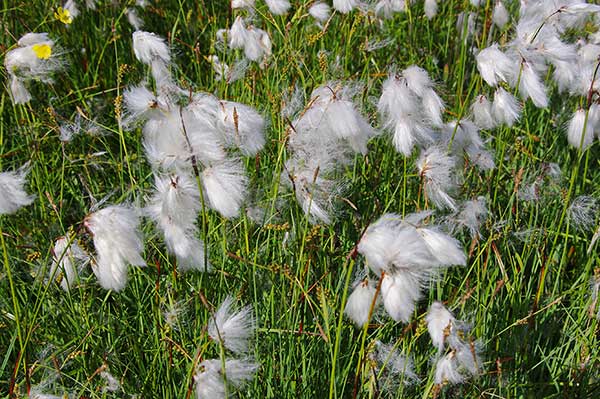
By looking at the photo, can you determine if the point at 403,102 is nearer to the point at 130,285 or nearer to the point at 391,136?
the point at 391,136

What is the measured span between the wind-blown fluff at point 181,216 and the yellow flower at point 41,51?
3.37 ft

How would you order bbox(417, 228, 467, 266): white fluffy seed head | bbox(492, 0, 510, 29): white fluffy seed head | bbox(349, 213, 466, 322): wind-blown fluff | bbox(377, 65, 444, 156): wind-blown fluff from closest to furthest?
bbox(349, 213, 466, 322): wind-blown fluff → bbox(417, 228, 467, 266): white fluffy seed head → bbox(377, 65, 444, 156): wind-blown fluff → bbox(492, 0, 510, 29): white fluffy seed head

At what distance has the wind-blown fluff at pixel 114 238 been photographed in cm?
149

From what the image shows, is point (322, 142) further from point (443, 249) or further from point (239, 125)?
point (443, 249)

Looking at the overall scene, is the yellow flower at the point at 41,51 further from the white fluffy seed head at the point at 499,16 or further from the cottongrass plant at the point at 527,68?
the white fluffy seed head at the point at 499,16

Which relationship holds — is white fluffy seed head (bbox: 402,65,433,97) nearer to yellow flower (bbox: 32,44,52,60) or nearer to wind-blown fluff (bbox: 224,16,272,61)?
wind-blown fluff (bbox: 224,16,272,61)

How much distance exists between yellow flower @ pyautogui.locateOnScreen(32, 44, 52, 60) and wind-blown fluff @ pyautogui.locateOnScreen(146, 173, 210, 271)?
1.03m

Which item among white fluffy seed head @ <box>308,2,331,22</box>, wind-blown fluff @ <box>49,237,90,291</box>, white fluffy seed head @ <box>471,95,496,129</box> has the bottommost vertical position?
wind-blown fluff @ <box>49,237,90,291</box>

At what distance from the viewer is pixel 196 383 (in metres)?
1.56

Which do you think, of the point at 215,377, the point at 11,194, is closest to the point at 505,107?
the point at 215,377

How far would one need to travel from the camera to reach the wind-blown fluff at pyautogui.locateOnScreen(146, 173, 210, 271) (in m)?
1.61

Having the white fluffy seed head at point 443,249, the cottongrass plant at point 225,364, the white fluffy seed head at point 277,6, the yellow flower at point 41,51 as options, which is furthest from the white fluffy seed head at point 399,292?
the white fluffy seed head at point 277,6

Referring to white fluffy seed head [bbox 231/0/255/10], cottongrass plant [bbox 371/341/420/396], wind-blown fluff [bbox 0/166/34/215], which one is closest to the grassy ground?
cottongrass plant [bbox 371/341/420/396]

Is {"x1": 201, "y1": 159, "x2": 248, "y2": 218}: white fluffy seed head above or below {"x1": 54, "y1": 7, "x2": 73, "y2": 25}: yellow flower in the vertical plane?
above
